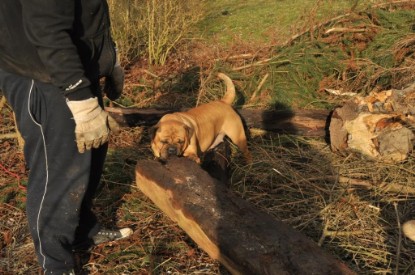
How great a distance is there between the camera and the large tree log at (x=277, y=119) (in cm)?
532

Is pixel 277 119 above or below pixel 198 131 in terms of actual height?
below

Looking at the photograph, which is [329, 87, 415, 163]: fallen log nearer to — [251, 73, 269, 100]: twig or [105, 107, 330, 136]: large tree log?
[105, 107, 330, 136]: large tree log

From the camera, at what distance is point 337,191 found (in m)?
4.05

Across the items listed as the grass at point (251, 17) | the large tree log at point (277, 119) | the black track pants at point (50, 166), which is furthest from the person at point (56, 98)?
the grass at point (251, 17)

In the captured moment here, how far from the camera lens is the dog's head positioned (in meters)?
4.09

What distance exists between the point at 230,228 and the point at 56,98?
1.35 metres

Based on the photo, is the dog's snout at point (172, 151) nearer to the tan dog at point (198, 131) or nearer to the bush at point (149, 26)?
the tan dog at point (198, 131)

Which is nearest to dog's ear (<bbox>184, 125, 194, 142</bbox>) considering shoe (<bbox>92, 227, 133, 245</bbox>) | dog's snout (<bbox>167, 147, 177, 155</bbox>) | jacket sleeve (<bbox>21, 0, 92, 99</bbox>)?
dog's snout (<bbox>167, 147, 177, 155</bbox>)

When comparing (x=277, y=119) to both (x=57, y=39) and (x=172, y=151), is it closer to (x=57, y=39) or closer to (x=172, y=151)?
(x=172, y=151)

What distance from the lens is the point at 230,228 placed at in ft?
8.68

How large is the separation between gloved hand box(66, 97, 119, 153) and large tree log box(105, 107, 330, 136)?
263cm

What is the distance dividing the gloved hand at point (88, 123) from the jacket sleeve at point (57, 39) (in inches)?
2.7

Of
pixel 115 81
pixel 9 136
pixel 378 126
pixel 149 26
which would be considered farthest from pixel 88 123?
pixel 149 26

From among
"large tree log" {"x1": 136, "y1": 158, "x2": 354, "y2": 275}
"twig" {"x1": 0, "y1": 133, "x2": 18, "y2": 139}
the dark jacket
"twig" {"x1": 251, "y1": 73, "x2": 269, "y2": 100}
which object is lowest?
"twig" {"x1": 0, "y1": 133, "x2": 18, "y2": 139}
